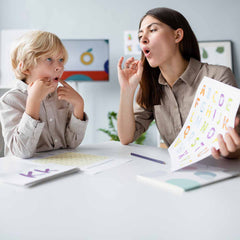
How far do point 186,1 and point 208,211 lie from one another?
10.5ft

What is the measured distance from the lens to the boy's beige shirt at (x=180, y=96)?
1189 millimetres

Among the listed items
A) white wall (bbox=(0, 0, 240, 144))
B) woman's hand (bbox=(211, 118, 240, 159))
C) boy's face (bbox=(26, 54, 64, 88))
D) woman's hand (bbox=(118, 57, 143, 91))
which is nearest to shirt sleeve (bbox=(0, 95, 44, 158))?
boy's face (bbox=(26, 54, 64, 88))

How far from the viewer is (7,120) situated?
107 centimetres

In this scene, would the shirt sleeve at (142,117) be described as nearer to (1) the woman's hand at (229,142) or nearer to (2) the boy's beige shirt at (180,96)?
(2) the boy's beige shirt at (180,96)

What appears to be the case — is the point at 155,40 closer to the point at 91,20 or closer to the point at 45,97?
the point at 45,97

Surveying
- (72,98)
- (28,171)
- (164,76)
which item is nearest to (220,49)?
(164,76)

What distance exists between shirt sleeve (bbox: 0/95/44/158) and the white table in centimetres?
30

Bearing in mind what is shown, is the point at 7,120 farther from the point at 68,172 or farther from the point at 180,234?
the point at 180,234

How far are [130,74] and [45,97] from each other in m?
0.39

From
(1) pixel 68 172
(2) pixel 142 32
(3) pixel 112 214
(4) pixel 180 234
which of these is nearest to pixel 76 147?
(1) pixel 68 172

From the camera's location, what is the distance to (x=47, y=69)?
121cm

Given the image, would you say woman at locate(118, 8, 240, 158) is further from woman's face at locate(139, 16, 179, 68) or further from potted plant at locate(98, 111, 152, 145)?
potted plant at locate(98, 111, 152, 145)

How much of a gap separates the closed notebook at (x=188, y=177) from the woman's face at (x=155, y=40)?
0.54m

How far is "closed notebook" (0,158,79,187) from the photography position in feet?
2.29
